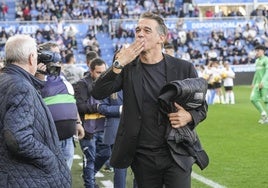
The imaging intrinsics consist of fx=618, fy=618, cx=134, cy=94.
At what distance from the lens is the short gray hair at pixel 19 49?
4.30m

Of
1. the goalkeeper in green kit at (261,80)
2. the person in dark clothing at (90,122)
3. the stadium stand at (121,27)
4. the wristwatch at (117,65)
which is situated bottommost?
the stadium stand at (121,27)

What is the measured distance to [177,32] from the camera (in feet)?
130

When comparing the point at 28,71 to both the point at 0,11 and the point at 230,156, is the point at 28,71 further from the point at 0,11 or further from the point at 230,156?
the point at 0,11

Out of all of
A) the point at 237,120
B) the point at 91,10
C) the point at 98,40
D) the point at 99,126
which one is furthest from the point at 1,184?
the point at 91,10

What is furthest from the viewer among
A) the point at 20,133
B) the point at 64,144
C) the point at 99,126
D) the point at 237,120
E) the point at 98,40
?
the point at 98,40

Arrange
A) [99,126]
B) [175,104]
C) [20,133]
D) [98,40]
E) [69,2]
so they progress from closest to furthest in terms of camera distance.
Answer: [20,133] < [175,104] < [99,126] < [98,40] < [69,2]

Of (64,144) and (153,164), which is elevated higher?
(153,164)

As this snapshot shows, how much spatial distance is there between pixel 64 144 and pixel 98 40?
3165 cm

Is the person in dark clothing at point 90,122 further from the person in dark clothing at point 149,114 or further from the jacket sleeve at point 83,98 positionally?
the person in dark clothing at point 149,114

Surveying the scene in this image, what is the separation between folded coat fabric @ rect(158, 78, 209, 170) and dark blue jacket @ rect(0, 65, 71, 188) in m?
0.93

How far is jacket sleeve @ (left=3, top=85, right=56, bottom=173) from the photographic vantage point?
4.05 metres

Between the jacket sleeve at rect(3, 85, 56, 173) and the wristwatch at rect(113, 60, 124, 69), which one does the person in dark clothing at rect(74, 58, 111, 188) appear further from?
the jacket sleeve at rect(3, 85, 56, 173)

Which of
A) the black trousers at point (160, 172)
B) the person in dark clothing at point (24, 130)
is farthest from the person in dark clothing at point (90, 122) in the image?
the person in dark clothing at point (24, 130)

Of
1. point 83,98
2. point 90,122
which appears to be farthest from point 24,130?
point 90,122
